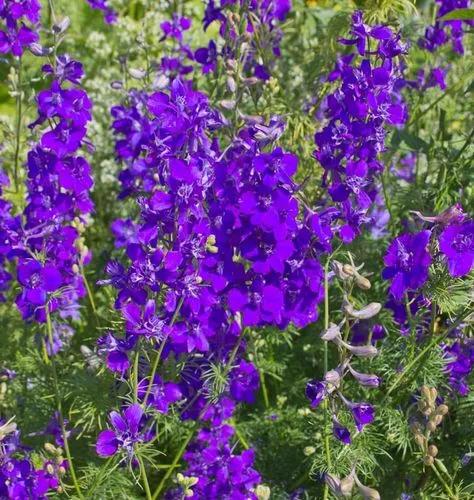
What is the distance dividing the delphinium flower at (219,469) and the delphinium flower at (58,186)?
2.15ft

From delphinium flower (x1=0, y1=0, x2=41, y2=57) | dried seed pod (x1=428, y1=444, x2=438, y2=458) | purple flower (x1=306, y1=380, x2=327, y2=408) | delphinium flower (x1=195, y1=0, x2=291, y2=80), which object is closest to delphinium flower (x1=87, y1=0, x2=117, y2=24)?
delphinium flower (x1=195, y1=0, x2=291, y2=80)

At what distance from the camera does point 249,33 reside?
314cm

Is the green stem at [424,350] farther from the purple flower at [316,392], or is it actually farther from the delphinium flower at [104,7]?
the delphinium flower at [104,7]

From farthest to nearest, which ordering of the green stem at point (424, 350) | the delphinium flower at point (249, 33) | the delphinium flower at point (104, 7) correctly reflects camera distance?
the delphinium flower at point (104, 7) < the delphinium flower at point (249, 33) < the green stem at point (424, 350)

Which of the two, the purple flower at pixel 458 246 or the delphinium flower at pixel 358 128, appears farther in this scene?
the delphinium flower at pixel 358 128

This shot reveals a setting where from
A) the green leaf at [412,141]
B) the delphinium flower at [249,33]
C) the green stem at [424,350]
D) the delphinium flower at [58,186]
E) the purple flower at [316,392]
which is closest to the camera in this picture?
the purple flower at [316,392]

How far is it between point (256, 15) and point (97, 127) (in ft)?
4.35

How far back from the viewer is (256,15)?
11.4 feet

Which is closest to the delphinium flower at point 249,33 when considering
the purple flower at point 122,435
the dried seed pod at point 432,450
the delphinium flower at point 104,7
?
the delphinium flower at point 104,7

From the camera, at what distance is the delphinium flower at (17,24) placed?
3.07m

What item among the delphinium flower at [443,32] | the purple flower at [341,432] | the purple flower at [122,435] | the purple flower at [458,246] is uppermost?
the delphinium flower at [443,32]

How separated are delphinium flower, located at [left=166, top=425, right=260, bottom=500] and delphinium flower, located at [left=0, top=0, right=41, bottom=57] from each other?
4.82 feet

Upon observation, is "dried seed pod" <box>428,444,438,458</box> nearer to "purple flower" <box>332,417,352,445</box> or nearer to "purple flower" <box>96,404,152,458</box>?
"purple flower" <box>332,417,352,445</box>

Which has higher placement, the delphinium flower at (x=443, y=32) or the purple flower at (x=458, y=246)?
the delphinium flower at (x=443, y=32)
